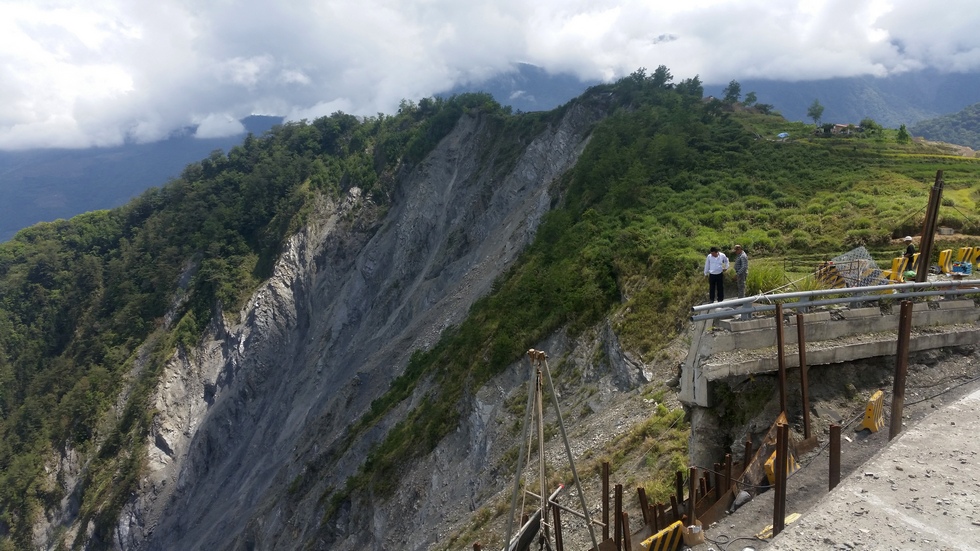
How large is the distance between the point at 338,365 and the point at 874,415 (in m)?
36.6

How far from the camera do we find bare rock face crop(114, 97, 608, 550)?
23.6m

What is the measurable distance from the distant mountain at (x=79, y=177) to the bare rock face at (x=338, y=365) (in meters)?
126

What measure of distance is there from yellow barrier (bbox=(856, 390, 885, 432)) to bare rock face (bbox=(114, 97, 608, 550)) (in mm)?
11755

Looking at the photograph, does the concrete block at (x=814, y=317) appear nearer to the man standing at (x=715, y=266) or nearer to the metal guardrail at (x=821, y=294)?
the metal guardrail at (x=821, y=294)

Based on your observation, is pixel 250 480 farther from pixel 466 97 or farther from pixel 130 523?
pixel 466 97

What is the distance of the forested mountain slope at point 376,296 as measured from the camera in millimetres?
19891

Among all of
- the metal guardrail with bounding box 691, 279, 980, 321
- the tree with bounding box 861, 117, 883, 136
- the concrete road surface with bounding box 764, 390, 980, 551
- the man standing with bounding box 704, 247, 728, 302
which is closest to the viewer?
the concrete road surface with bounding box 764, 390, 980, 551

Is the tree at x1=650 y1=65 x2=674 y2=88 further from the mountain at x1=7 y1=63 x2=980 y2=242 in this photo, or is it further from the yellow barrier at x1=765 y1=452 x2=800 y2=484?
the mountain at x1=7 y1=63 x2=980 y2=242

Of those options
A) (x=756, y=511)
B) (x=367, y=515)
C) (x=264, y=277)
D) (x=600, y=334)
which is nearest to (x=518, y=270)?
(x=600, y=334)

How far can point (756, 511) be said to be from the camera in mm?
8070

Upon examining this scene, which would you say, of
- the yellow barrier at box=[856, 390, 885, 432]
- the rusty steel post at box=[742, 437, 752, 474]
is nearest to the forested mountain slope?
the rusty steel post at box=[742, 437, 752, 474]

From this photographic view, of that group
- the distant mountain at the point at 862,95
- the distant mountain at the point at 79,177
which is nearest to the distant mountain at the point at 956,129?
the distant mountain at the point at 862,95

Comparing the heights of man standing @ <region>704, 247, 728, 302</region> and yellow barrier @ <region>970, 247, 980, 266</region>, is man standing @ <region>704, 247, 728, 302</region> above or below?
above

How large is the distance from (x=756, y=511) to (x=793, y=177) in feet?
68.7
